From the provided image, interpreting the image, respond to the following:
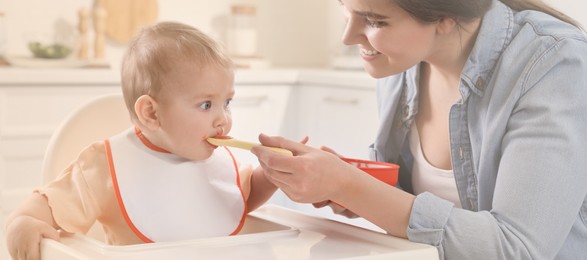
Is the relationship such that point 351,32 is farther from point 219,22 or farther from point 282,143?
point 219,22

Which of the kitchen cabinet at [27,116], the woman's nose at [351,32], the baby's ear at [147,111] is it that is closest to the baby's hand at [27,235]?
the baby's ear at [147,111]

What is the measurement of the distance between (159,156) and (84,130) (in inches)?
9.8

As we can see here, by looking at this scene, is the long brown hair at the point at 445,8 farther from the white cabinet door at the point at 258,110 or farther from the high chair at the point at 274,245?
the white cabinet door at the point at 258,110

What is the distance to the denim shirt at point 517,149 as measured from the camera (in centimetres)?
126

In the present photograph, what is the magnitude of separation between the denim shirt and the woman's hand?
0.12 m

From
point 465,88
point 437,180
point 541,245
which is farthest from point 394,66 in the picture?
point 541,245

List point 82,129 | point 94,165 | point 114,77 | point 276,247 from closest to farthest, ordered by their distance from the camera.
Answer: point 276,247 → point 94,165 → point 82,129 → point 114,77

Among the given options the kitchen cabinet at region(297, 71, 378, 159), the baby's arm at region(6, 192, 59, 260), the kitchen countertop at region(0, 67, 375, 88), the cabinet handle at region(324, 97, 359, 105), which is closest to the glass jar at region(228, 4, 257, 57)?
the kitchen countertop at region(0, 67, 375, 88)

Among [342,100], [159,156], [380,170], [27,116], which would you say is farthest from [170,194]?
[342,100]

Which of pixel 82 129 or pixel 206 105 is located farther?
pixel 82 129

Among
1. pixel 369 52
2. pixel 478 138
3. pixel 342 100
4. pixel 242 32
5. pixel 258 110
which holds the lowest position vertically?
pixel 258 110

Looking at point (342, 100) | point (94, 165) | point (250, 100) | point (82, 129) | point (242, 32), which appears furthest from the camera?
point (242, 32)

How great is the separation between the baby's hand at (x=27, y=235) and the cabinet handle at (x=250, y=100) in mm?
2198

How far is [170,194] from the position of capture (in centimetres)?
136
